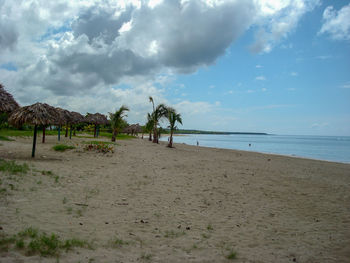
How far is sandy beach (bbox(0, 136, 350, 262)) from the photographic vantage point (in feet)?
12.3

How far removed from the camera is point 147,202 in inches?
243

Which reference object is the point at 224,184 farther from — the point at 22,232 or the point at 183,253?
the point at 22,232

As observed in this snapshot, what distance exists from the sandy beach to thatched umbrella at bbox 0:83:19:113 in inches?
157

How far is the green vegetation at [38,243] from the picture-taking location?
314cm

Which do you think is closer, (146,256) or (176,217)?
(146,256)

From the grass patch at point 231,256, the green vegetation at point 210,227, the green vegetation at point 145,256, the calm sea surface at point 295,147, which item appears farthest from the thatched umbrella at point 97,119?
the grass patch at point 231,256

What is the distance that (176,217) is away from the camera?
5309mm

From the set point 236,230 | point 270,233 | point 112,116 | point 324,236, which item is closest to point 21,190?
point 236,230

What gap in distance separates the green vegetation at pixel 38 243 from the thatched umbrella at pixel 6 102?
8.07m

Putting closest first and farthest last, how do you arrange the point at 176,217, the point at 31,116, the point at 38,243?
the point at 38,243
the point at 176,217
the point at 31,116

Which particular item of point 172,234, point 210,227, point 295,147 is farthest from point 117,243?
point 295,147

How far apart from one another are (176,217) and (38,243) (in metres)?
2.86

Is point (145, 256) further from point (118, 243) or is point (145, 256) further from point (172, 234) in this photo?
point (172, 234)

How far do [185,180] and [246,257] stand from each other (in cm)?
522
